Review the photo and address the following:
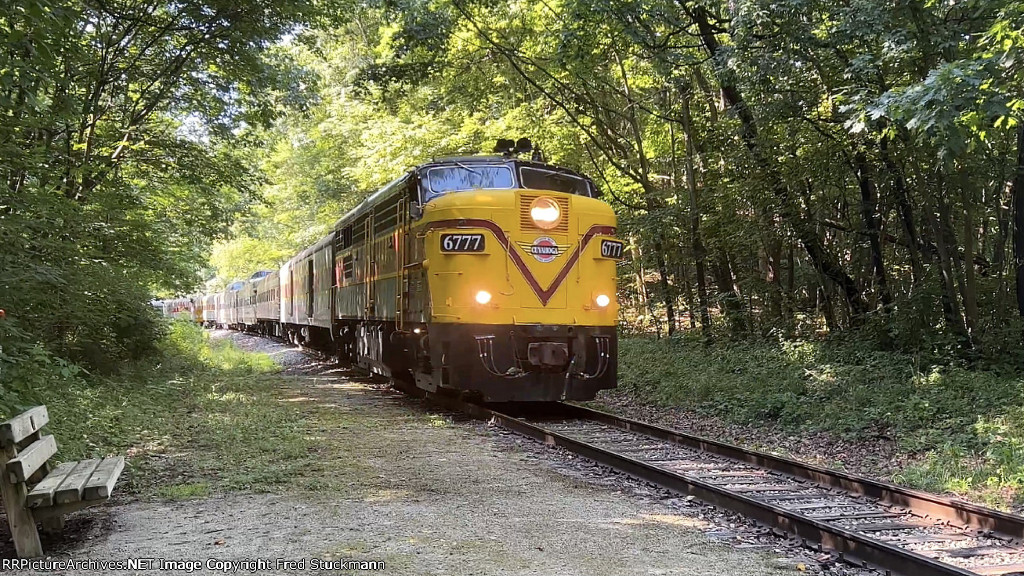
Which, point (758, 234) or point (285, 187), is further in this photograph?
point (285, 187)

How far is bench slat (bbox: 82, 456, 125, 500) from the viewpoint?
14.5 ft

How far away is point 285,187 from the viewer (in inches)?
1409

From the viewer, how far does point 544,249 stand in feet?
32.8

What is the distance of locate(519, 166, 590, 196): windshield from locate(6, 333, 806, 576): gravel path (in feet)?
14.4

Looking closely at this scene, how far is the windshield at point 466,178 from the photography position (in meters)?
10.4

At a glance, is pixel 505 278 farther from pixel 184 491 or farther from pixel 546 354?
pixel 184 491

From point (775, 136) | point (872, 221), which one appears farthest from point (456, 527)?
point (872, 221)

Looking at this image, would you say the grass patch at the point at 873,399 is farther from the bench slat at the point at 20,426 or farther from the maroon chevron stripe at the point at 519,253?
the bench slat at the point at 20,426

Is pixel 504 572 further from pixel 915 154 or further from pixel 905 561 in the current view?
pixel 915 154

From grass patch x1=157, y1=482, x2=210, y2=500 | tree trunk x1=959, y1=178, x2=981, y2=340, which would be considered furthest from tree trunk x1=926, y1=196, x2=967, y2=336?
grass patch x1=157, y1=482, x2=210, y2=500

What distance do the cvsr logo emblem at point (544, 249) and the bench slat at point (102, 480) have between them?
568 centimetres

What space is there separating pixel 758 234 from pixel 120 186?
463 inches

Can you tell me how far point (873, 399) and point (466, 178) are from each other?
5.91 m

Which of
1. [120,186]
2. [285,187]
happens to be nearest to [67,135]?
[120,186]
